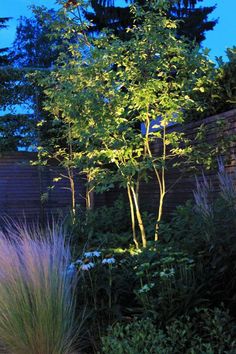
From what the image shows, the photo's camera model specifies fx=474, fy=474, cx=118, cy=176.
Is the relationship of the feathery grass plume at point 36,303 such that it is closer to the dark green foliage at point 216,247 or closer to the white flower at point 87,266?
the white flower at point 87,266

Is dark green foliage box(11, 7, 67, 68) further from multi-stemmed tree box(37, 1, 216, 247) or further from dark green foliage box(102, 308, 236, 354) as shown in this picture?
dark green foliage box(102, 308, 236, 354)

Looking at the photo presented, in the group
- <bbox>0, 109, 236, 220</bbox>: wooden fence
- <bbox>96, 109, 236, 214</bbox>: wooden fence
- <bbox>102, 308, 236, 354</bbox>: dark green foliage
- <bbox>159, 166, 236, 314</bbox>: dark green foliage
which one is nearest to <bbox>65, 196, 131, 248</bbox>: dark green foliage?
<bbox>96, 109, 236, 214</bbox>: wooden fence

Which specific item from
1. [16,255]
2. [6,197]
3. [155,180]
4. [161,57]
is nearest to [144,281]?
[16,255]

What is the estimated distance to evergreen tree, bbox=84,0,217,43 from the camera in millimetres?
17547

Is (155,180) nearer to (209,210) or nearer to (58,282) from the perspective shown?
(209,210)

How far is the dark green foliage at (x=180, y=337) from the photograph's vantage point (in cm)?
272

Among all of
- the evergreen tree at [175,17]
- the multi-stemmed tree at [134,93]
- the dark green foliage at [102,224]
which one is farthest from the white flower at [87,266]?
the evergreen tree at [175,17]

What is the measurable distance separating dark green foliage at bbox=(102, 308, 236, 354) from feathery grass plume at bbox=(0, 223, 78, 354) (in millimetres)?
370

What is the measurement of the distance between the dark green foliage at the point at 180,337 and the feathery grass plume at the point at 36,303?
370mm

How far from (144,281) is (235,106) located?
3.01m

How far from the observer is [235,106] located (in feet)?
19.5

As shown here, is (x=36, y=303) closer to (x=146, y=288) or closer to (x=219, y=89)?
(x=146, y=288)

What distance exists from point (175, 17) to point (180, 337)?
15711 millimetres

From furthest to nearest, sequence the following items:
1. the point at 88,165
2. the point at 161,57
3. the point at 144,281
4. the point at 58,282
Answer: the point at 88,165 → the point at 161,57 → the point at 144,281 → the point at 58,282
